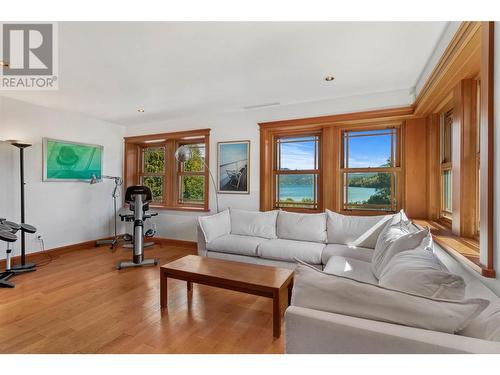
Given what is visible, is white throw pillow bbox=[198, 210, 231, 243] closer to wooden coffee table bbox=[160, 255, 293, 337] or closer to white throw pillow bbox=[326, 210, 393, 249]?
wooden coffee table bbox=[160, 255, 293, 337]

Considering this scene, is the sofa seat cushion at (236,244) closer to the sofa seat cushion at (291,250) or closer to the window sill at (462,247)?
the sofa seat cushion at (291,250)

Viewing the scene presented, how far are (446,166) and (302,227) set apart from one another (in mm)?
1724

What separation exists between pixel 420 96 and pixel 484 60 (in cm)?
160

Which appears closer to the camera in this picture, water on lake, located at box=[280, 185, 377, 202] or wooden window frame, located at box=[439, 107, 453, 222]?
wooden window frame, located at box=[439, 107, 453, 222]

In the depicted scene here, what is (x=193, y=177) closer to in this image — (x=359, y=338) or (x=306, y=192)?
(x=306, y=192)

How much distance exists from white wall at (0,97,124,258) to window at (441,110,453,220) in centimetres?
534

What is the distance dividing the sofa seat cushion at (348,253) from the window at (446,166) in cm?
101

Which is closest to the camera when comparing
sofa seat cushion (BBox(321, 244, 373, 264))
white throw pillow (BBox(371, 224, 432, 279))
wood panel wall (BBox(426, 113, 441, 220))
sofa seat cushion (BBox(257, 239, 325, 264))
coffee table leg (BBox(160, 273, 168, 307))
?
white throw pillow (BBox(371, 224, 432, 279))

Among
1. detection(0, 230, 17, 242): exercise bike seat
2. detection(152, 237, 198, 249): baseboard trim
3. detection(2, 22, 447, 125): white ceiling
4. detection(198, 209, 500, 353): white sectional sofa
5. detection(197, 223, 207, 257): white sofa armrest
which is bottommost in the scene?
detection(152, 237, 198, 249): baseboard trim

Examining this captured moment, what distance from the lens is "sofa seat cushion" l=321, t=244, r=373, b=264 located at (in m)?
2.59

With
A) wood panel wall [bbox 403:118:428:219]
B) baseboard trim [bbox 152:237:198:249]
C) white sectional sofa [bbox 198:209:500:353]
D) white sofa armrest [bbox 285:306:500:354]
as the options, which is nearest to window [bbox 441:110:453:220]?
wood panel wall [bbox 403:118:428:219]

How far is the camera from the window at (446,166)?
2.66 m

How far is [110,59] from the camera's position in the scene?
2.39m

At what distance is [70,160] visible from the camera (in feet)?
13.7
